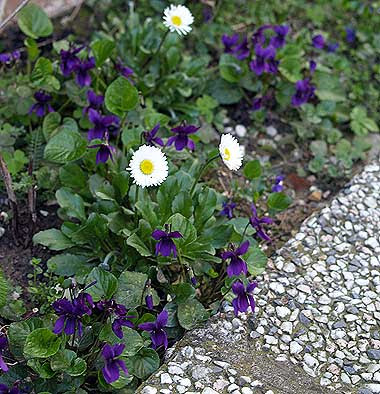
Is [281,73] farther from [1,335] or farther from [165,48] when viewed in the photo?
[1,335]

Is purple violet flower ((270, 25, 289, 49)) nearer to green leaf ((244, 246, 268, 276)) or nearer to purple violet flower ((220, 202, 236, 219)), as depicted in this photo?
purple violet flower ((220, 202, 236, 219))

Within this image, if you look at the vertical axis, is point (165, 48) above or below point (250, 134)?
above

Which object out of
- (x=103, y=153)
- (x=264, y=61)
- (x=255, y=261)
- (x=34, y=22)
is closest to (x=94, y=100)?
(x=103, y=153)

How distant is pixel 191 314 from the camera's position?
2.73m

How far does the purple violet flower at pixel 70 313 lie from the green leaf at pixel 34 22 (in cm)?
164

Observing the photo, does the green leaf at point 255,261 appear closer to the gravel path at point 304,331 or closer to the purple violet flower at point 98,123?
the gravel path at point 304,331

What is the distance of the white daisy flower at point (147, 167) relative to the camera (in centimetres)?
269

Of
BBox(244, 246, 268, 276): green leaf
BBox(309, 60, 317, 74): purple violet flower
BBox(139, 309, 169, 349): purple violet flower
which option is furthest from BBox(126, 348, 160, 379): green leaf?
BBox(309, 60, 317, 74): purple violet flower

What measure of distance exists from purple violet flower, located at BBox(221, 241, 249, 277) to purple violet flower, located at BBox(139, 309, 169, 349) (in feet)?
0.96

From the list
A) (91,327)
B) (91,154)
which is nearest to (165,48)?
(91,154)

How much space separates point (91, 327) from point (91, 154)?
2.68 ft

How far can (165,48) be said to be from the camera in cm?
374

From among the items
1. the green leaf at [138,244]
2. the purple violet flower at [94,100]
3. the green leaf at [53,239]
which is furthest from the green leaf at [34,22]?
the green leaf at [138,244]

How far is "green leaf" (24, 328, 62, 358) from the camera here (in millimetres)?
2367
